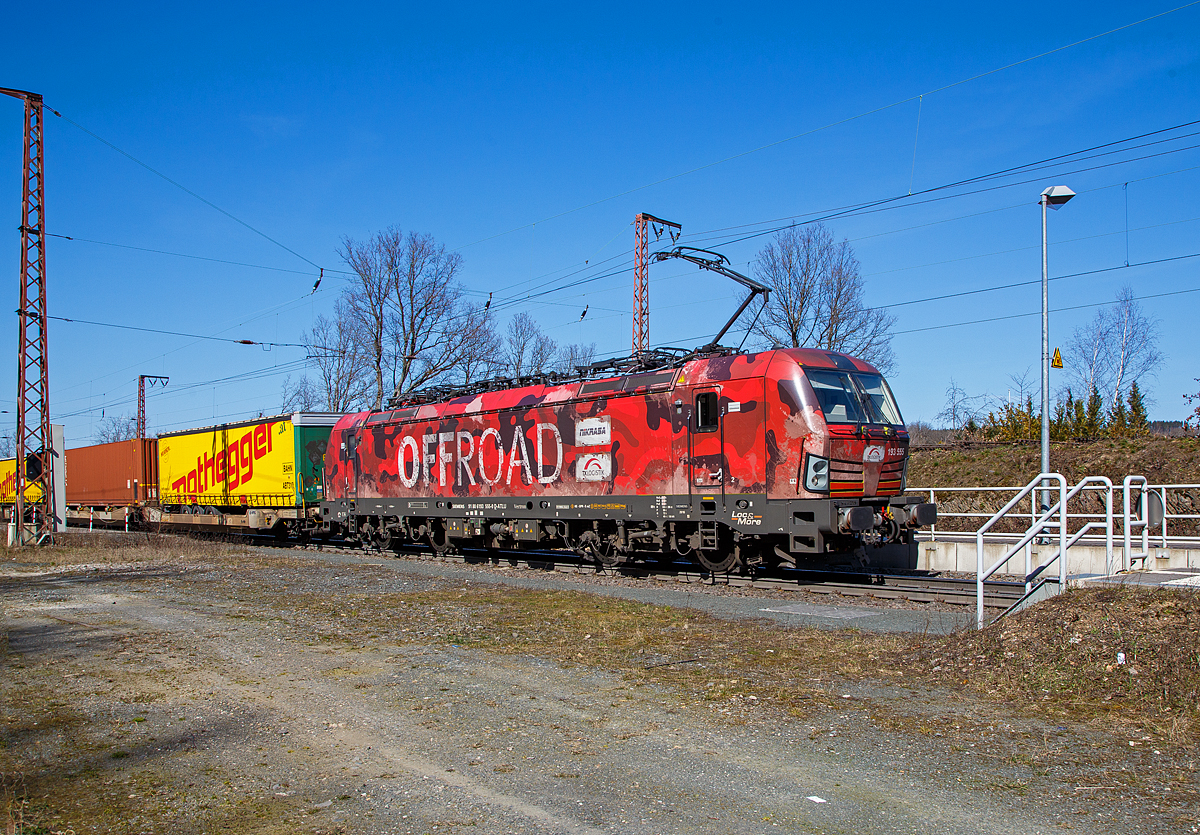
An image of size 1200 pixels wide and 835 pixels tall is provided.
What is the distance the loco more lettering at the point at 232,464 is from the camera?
2744 cm

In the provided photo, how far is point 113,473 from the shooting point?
119ft

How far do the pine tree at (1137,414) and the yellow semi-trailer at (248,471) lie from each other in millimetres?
24682

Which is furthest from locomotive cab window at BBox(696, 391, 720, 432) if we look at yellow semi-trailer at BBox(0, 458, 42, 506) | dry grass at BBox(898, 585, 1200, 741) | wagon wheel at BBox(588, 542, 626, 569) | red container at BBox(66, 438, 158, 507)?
yellow semi-trailer at BBox(0, 458, 42, 506)

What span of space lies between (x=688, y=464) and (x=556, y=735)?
30.1 feet

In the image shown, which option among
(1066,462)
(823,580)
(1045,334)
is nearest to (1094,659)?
(823,580)

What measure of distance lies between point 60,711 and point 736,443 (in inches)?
394

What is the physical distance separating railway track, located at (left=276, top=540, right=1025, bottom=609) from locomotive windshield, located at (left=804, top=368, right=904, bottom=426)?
2.68m

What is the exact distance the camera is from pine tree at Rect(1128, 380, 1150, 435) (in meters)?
26.6

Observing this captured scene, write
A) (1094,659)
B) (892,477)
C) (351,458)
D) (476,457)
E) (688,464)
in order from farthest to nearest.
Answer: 1. (351,458)
2. (476,457)
3. (688,464)
4. (892,477)
5. (1094,659)

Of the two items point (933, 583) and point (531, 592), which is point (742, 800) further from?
point (933, 583)

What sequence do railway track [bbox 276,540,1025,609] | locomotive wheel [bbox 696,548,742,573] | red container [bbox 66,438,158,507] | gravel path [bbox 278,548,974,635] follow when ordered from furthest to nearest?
red container [bbox 66,438,158,507] → locomotive wheel [bbox 696,548,742,573] → railway track [bbox 276,540,1025,609] → gravel path [bbox 278,548,974,635]

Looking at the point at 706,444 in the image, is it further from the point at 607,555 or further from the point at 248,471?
the point at 248,471

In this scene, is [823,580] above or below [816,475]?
below

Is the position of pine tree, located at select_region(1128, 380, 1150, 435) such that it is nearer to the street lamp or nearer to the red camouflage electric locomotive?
the street lamp
